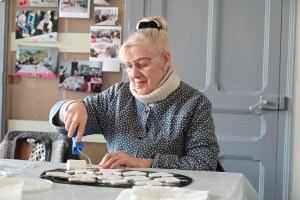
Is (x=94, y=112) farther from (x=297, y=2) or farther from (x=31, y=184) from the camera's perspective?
(x=297, y=2)

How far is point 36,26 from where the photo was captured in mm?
3076

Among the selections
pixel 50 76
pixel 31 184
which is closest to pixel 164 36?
pixel 31 184

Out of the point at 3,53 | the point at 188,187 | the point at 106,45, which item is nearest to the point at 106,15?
the point at 106,45

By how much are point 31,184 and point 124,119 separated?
72cm

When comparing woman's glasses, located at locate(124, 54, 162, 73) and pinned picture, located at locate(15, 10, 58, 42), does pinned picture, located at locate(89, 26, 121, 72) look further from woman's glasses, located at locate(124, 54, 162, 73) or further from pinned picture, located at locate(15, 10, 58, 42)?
woman's glasses, located at locate(124, 54, 162, 73)

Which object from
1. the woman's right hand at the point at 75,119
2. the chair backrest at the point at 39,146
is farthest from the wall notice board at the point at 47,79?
the woman's right hand at the point at 75,119

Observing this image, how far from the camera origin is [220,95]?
2.86 metres

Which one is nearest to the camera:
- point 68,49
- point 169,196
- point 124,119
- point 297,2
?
point 169,196

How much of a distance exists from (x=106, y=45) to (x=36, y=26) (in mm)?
492

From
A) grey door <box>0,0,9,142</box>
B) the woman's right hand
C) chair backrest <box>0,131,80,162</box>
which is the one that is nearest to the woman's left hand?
the woman's right hand

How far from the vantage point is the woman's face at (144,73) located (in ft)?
5.89

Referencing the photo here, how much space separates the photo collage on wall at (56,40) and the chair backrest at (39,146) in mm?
739

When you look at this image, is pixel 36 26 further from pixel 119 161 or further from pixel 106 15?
pixel 119 161

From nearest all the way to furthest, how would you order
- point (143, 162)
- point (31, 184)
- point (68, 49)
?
point (31, 184)
point (143, 162)
point (68, 49)
